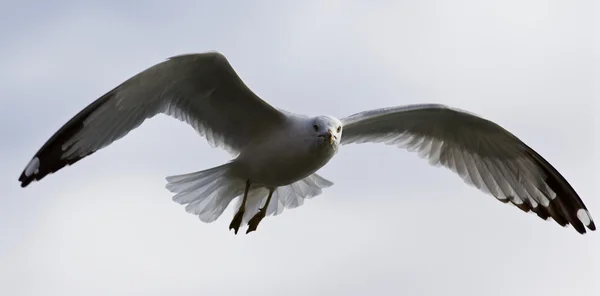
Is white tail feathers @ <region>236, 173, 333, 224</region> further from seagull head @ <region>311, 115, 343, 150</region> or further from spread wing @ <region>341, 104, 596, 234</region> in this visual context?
seagull head @ <region>311, 115, 343, 150</region>

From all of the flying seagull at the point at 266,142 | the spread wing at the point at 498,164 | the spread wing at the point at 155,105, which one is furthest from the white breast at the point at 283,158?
the spread wing at the point at 498,164

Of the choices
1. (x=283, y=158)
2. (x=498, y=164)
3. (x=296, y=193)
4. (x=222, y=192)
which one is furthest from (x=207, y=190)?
(x=498, y=164)

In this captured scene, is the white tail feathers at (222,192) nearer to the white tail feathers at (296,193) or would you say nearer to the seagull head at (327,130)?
the white tail feathers at (296,193)

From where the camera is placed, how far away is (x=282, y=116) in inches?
343

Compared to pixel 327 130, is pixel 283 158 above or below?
below

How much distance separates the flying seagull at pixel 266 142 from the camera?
829 centimetres

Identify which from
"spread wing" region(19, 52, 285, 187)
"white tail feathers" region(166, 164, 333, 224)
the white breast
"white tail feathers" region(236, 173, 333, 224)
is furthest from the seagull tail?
"spread wing" region(19, 52, 285, 187)

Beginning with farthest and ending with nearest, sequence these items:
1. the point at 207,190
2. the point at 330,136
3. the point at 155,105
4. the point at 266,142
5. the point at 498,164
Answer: the point at 498,164, the point at 207,190, the point at 266,142, the point at 155,105, the point at 330,136

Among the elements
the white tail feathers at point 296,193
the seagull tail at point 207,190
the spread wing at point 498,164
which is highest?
the spread wing at point 498,164

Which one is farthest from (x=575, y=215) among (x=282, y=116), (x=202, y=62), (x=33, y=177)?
(x=33, y=177)

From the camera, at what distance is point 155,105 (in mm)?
8508

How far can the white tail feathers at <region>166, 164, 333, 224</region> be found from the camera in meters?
9.21

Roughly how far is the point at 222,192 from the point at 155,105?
108 cm

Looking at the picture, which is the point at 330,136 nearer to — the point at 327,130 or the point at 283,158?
the point at 327,130
